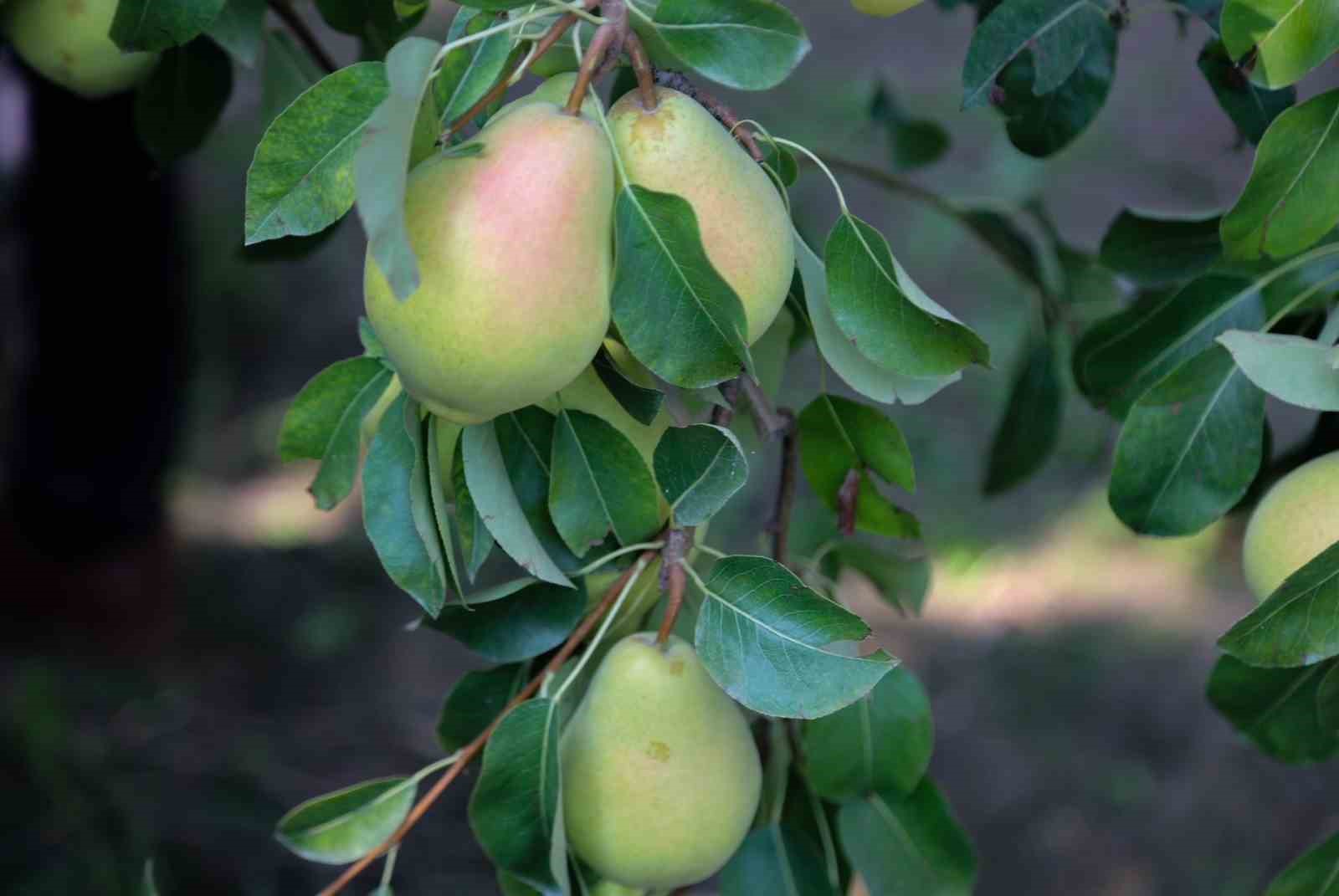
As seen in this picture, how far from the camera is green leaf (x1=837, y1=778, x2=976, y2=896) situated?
0.93 meters

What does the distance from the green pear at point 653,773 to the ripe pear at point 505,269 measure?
0.21 metres

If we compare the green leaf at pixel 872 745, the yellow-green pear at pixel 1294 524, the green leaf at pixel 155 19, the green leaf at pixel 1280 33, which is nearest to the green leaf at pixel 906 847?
the green leaf at pixel 872 745

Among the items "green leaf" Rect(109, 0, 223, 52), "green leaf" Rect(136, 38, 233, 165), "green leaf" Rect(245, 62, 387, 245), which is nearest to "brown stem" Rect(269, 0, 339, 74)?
"green leaf" Rect(136, 38, 233, 165)

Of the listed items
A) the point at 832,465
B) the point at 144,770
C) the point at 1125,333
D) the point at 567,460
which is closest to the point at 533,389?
the point at 567,460

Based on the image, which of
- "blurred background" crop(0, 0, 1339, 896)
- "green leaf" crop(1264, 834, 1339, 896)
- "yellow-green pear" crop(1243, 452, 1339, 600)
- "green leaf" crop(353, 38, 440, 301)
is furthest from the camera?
"blurred background" crop(0, 0, 1339, 896)

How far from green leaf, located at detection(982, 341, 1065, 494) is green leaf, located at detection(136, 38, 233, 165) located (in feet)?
2.54

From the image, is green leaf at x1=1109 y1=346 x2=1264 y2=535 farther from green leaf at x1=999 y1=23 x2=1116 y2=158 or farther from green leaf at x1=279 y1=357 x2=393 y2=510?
green leaf at x1=279 y1=357 x2=393 y2=510

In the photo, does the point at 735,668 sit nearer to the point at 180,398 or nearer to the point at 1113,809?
the point at 1113,809

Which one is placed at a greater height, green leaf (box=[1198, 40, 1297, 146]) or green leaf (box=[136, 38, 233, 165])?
green leaf (box=[136, 38, 233, 165])

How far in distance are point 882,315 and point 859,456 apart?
8.1 inches

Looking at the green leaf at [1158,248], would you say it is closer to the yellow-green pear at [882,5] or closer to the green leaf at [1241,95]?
the green leaf at [1241,95]

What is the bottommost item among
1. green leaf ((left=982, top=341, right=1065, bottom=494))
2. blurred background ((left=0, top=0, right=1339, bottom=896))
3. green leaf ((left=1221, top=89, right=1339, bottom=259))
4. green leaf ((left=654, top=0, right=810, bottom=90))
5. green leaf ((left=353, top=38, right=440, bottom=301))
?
blurred background ((left=0, top=0, right=1339, bottom=896))

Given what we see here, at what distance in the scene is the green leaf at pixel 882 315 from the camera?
0.64 meters

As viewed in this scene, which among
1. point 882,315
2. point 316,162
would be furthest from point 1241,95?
point 316,162
